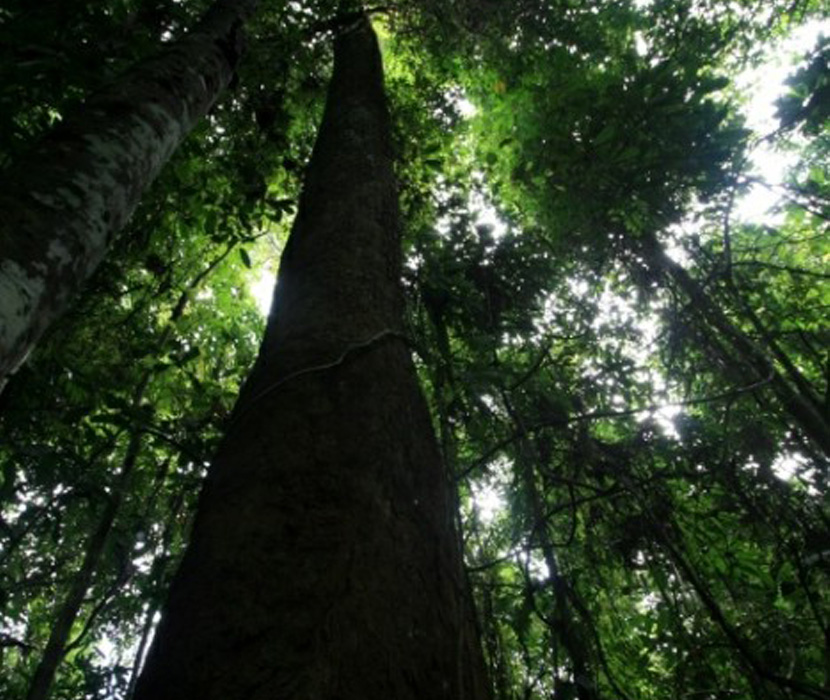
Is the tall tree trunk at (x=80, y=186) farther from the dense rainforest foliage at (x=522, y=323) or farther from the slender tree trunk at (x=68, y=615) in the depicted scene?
the slender tree trunk at (x=68, y=615)

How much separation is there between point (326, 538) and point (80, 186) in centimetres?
115

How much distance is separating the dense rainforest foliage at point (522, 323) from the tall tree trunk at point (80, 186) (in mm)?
711

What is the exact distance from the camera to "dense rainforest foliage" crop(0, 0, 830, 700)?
3.59m

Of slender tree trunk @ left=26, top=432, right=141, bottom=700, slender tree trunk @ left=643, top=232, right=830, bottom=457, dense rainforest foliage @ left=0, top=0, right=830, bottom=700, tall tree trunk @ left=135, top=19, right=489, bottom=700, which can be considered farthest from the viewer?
slender tree trunk @ left=643, top=232, right=830, bottom=457

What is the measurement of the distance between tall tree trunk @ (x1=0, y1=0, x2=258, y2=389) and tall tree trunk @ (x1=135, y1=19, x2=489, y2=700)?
55cm

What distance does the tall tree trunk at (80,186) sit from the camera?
125 cm

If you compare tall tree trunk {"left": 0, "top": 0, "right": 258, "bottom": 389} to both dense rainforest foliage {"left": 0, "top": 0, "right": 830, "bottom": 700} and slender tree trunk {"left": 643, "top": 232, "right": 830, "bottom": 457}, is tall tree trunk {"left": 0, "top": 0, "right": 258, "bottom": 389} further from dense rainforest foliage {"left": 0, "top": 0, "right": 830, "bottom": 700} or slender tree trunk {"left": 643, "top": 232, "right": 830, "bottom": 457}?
slender tree trunk {"left": 643, "top": 232, "right": 830, "bottom": 457}

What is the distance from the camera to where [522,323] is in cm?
554

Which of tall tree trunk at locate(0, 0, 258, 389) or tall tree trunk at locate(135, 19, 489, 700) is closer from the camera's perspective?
tall tree trunk at locate(135, 19, 489, 700)

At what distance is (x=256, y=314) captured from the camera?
8.87m

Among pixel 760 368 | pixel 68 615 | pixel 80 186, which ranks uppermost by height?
pixel 760 368

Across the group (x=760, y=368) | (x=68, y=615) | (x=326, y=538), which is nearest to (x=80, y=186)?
(x=326, y=538)

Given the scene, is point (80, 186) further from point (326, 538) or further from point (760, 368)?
point (760, 368)

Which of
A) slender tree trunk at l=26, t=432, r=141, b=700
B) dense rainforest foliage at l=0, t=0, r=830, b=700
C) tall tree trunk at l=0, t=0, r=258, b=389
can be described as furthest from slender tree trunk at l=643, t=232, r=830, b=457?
slender tree trunk at l=26, t=432, r=141, b=700
